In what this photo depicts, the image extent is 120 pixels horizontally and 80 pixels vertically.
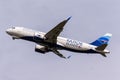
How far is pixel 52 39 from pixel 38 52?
1056 centimetres

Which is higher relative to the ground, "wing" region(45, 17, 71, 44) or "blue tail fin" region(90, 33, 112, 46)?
"wing" region(45, 17, 71, 44)

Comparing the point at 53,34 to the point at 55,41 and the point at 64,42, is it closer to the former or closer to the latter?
the point at 55,41

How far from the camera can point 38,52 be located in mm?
175750

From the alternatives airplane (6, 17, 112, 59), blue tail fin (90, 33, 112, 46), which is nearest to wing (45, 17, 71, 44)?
airplane (6, 17, 112, 59)

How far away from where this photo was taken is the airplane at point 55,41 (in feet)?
544

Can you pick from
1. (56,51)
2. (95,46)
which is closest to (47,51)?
(56,51)

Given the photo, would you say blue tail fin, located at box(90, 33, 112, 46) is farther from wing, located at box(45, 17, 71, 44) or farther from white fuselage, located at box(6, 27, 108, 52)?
wing, located at box(45, 17, 71, 44)

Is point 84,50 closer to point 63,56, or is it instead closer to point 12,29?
point 63,56

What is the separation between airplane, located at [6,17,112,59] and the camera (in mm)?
165750

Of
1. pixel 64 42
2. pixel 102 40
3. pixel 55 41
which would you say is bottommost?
pixel 64 42

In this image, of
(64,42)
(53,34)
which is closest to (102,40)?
(64,42)

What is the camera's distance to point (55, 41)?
16750 centimetres

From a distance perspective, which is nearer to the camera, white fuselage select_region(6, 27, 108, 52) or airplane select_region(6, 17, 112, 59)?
airplane select_region(6, 17, 112, 59)

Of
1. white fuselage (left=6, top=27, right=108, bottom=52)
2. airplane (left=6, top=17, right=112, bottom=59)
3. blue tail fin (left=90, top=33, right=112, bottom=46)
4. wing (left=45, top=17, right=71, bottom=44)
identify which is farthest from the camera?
blue tail fin (left=90, top=33, right=112, bottom=46)
